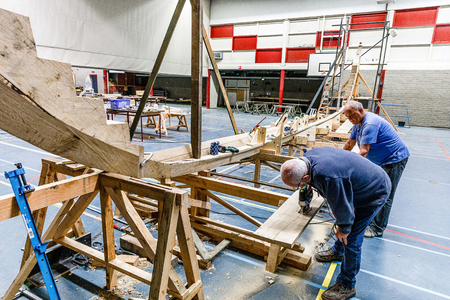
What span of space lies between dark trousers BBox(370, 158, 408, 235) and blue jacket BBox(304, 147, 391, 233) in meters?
1.34

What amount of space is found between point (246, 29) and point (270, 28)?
1.95m

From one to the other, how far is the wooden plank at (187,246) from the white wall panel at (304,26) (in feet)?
62.6

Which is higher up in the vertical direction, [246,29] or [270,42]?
[246,29]

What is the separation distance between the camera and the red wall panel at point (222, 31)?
20.9m

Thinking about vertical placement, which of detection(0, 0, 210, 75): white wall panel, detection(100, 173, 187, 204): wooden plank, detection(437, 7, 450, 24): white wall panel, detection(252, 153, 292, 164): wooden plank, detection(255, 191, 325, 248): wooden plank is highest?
detection(437, 7, 450, 24): white wall panel

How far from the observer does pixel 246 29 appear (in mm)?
20219

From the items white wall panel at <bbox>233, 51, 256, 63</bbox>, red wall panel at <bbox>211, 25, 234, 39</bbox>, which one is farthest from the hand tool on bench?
red wall panel at <bbox>211, 25, 234, 39</bbox>

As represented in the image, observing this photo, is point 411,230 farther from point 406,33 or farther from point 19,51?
point 406,33

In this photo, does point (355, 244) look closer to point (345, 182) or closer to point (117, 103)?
point (345, 182)

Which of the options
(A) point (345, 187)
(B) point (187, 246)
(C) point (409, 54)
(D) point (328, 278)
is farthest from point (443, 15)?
(B) point (187, 246)

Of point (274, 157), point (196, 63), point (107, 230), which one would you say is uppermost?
point (196, 63)

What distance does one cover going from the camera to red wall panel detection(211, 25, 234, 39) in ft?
68.4

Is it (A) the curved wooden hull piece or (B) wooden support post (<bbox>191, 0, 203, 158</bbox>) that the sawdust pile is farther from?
(B) wooden support post (<bbox>191, 0, 203, 158</bbox>)

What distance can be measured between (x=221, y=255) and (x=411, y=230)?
3.00 meters
